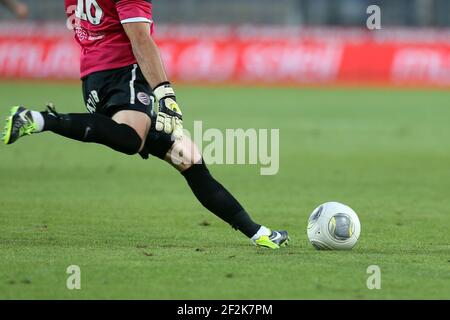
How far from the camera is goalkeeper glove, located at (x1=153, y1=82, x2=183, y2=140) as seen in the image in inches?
311

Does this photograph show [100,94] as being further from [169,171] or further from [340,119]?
[340,119]

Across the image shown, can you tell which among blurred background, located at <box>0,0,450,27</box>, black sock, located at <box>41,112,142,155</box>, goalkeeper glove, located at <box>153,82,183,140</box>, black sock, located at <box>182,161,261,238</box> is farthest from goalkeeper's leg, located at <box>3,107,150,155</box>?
blurred background, located at <box>0,0,450,27</box>

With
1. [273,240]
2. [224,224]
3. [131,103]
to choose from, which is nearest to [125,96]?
[131,103]

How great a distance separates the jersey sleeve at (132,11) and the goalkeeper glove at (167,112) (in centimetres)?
55

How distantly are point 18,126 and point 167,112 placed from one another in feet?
4.01

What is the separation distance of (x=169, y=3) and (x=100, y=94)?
30.0 meters

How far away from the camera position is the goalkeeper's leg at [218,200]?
27.6 feet

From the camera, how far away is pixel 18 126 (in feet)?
23.9

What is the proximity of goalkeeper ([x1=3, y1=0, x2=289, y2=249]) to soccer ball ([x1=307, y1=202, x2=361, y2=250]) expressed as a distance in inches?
11.6

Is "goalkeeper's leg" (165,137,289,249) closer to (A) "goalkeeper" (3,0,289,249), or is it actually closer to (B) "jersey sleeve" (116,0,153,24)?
(A) "goalkeeper" (3,0,289,249)

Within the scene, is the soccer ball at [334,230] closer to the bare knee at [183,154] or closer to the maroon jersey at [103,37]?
the bare knee at [183,154]

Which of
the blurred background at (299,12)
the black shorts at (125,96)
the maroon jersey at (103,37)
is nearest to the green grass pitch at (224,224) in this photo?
the black shorts at (125,96)

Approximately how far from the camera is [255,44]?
32.3 m

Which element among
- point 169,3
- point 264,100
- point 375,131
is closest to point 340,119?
point 375,131
